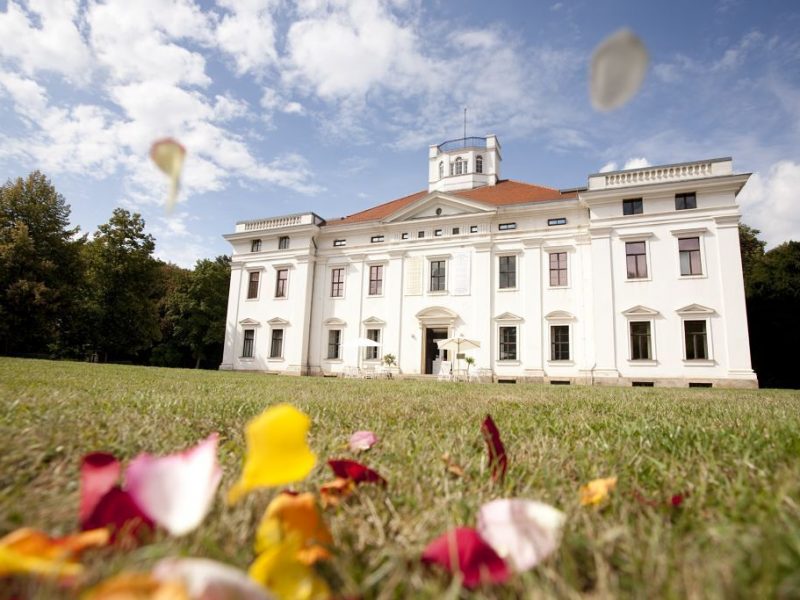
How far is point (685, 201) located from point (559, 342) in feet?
24.4

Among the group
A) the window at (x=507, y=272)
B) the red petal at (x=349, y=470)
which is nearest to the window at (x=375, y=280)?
the window at (x=507, y=272)

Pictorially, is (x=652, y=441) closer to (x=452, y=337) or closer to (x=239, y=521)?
(x=239, y=521)

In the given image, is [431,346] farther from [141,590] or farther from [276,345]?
[141,590]

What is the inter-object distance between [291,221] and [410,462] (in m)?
24.6

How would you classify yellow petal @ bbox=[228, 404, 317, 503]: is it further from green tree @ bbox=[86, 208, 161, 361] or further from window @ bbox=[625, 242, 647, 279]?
green tree @ bbox=[86, 208, 161, 361]

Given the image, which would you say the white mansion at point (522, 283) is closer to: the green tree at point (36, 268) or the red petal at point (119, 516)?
the green tree at point (36, 268)

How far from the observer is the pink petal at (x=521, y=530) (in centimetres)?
62

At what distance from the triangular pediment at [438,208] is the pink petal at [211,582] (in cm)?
2060

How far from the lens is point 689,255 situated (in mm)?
16812

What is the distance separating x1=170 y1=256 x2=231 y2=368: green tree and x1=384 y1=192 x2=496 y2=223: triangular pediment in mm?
16544

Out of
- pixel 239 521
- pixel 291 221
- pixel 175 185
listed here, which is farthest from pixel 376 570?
pixel 291 221

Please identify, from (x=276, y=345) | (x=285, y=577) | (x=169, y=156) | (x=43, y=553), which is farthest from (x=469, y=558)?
(x=276, y=345)

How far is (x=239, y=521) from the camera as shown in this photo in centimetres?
79

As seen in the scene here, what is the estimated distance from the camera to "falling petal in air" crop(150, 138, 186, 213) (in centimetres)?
54
